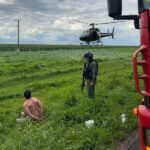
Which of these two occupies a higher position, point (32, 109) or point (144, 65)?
point (144, 65)

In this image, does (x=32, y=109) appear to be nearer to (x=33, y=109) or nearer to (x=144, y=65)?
(x=33, y=109)

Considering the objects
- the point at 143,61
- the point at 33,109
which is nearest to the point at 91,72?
the point at 33,109

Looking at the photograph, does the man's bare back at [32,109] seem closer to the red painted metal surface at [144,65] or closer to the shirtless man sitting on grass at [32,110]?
the shirtless man sitting on grass at [32,110]

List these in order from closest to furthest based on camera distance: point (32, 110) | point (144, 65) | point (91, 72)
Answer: point (144, 65)
point (32, 110)
point (91, 72)

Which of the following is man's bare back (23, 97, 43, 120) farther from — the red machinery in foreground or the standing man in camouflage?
the red machinery in foreground

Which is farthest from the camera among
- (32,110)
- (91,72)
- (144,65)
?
(91,72)

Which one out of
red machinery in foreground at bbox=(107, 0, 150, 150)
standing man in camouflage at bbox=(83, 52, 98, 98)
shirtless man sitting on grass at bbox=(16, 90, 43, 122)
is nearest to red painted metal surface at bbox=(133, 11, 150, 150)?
red machinery in foreground at bbox=(107, 0, 150, 150)

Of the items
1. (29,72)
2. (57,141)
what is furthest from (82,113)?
(29,72)

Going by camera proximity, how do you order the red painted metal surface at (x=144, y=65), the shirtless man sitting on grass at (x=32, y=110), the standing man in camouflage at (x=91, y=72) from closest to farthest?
1. the red painted metal surface at (x=144, y=65)
2. the shirtless man sitting on grass at (x=32, y=110)
3. the standing man in camouflage at (x=91, y=72)

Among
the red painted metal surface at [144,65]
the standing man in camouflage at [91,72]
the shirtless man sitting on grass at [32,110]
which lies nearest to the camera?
the red painted metal surface at [144,65]

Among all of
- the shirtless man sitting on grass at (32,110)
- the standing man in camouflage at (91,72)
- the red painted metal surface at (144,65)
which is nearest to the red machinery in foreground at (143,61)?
the red painted metal surface at (144,65)

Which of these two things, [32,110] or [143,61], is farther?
[32,110]

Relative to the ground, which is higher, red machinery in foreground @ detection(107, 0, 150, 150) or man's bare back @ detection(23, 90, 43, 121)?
red machinery in foreground @ detection(107, 0, 150, 150)

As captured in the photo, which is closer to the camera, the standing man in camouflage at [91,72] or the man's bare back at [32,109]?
the man's bare back at [32,109]
